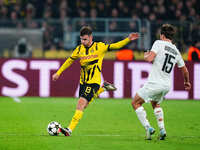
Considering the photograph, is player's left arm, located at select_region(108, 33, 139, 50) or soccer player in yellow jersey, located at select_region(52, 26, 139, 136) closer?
player's left arm, located at select_region(108, 33, 139, 50)

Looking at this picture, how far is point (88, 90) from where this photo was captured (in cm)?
960

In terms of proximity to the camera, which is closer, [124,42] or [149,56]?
[149,56]

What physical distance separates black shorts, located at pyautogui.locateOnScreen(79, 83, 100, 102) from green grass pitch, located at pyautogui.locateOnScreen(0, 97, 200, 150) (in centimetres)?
71

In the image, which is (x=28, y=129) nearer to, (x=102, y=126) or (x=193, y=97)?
(x=102, y=126)

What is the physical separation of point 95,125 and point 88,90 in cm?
165

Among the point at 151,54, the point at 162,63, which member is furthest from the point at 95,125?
the point at 151,54

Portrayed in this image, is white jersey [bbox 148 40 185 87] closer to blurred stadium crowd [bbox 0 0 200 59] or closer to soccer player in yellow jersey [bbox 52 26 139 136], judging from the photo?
soccer player in yellow jersey [bbox 52 26 139 136]

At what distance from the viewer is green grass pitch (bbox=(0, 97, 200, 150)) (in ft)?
27.6

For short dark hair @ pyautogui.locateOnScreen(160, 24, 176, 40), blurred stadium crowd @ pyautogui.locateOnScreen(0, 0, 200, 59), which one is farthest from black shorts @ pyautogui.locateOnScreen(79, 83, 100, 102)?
blurred stadium crowd @ pyautogui.locateOnScreen(0, 0, 200, 59)

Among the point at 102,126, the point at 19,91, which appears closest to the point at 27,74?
the point at 19,91

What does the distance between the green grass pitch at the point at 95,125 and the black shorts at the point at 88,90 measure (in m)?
0.71

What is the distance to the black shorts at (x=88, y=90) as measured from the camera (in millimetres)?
9570

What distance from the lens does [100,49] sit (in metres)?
9.82

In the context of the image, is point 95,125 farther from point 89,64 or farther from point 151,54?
point 151,54
